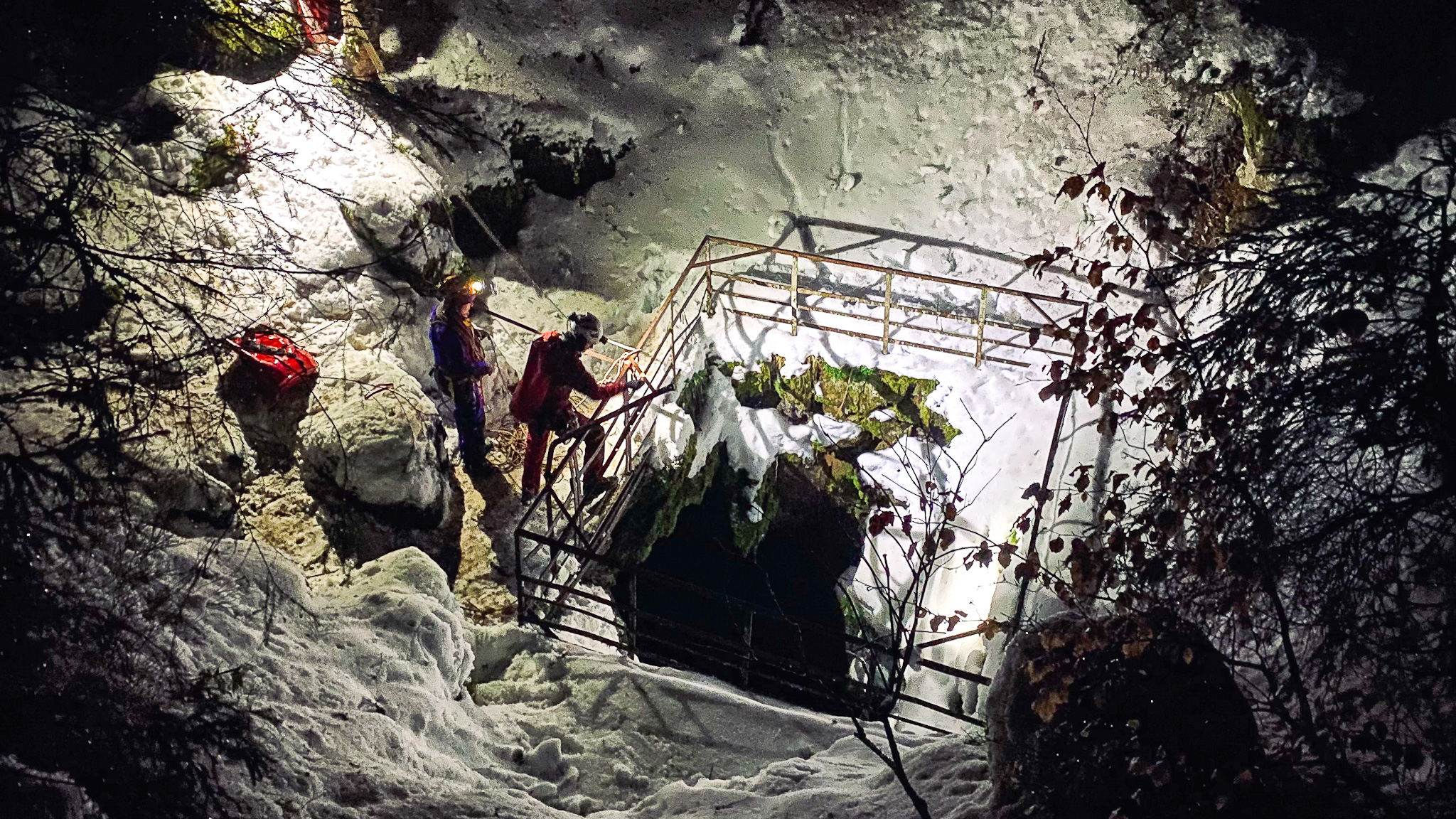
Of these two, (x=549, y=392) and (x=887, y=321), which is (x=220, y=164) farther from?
(x=887, y=321)

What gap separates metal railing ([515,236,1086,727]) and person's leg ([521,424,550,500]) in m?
0.13

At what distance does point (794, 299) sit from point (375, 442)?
5357mm

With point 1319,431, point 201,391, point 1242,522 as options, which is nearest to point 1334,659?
point 1242,522

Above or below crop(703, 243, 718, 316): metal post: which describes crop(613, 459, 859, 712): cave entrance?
below

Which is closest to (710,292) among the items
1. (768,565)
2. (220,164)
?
(768,565)

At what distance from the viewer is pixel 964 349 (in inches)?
446

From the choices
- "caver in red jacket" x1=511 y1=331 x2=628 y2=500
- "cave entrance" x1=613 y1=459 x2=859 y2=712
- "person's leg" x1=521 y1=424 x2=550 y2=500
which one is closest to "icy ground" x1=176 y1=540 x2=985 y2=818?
"person's leg" x1=521 y1=424 x2=550 y2=500

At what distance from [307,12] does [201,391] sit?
16.9 ft

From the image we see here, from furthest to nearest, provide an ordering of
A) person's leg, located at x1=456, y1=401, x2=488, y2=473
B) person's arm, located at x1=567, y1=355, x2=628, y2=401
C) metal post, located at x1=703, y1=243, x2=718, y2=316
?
metal post, located at x1=703, y1=243, x2=718, y2=316, person's leg, located at x1=456, y1=401, x2=488, y2=473, person's arm, located at x1=567, y1=355, x2=628, y2=401

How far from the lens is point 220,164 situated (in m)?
9.95

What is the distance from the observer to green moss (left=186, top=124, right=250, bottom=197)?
9.79 m

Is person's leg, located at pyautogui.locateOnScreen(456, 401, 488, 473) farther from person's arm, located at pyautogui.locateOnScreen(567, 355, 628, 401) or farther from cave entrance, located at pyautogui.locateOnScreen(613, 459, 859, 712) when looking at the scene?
cave entrance, located at pyautogui.locateOnScreen(613, 459, 859, 712)

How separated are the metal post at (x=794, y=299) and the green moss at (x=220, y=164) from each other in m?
6.42

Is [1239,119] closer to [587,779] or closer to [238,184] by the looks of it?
[587,779]
